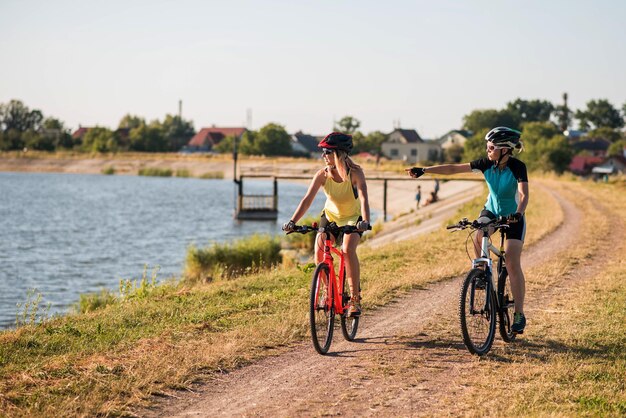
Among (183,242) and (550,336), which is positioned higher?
(550,336)

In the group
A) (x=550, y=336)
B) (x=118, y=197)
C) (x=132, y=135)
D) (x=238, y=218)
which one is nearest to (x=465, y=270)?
(x=550, y=336)

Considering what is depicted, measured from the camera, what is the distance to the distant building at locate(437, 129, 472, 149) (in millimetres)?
131000

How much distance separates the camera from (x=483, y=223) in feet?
25.2

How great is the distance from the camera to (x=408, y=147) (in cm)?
14125

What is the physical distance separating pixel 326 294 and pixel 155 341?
2.03 meters

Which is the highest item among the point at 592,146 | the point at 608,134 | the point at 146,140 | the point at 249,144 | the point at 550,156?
the point at 608,134

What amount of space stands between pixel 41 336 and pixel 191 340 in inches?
79.7

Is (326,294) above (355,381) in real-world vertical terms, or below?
above

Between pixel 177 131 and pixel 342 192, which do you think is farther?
pixel 177 131

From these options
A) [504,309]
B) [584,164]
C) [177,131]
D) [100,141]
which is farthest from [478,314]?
[177,131]

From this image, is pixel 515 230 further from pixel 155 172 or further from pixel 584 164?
pixel 155 172

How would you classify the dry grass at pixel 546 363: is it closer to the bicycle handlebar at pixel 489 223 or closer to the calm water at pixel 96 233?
the bicycle handlebar at pixel 489 223

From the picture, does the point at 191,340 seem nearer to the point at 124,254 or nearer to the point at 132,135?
the point at 124,254

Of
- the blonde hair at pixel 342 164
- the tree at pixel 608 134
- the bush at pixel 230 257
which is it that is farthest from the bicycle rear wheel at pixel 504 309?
the tree at pixel 608 134
